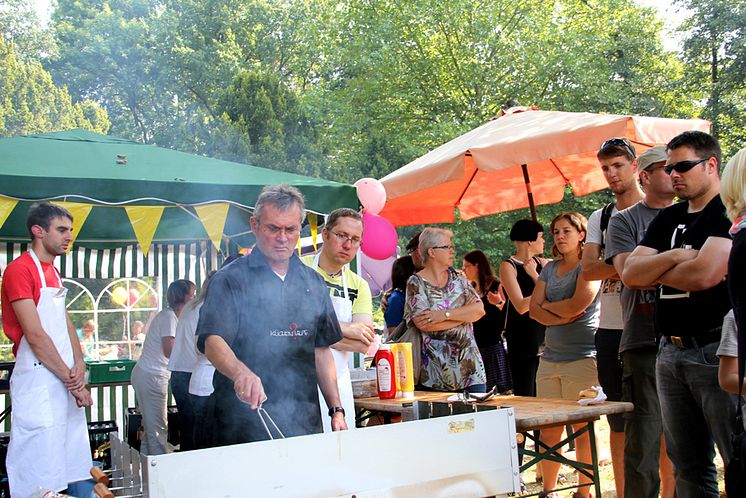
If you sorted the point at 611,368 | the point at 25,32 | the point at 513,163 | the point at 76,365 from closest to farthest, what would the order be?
1. the point at 611,368
2. the point at 76,365
3. the point at 513,163
4. the point at 25,32

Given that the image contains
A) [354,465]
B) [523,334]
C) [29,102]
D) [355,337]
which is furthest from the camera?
[29,102]

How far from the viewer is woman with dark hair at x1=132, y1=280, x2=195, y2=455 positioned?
5645 mm

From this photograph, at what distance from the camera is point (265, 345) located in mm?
2623

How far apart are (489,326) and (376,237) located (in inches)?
44.5

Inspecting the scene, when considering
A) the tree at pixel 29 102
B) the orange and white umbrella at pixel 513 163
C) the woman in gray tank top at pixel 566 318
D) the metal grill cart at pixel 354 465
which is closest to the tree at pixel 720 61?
the orange and white umbrella at pixel 513 163

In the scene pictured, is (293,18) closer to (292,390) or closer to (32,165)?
(32,165)

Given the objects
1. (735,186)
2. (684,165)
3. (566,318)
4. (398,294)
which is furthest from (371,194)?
(735,186)

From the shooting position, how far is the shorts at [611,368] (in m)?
3.72

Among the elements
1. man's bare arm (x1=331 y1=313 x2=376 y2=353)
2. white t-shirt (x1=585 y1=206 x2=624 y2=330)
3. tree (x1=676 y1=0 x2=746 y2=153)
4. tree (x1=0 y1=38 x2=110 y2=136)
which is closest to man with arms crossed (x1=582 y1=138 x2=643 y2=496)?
white t-shirt (x1=585 y1=206 x2=624 y2=330)

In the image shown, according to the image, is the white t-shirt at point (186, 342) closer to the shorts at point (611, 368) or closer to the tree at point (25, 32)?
the shorts at point (611, 368)

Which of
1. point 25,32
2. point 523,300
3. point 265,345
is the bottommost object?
point 265,345

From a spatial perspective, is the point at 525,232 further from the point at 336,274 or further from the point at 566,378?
the point at 336,274

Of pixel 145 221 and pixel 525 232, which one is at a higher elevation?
pixel 145 221

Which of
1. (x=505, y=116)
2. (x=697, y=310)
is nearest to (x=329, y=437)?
(x=697, y=310)
